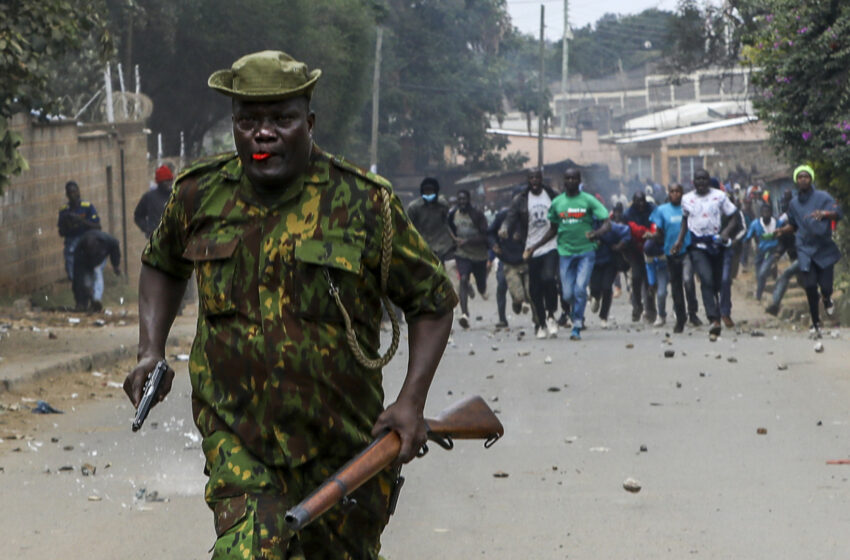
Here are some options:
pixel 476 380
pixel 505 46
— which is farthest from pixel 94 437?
pixel 505 46

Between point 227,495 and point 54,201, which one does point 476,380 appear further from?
point 54,201

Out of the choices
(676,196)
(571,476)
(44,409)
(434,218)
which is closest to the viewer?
(571,476)

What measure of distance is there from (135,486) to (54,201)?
14156 mm

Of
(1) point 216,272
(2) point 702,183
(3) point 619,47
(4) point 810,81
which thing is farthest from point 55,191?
(3) point 619,47

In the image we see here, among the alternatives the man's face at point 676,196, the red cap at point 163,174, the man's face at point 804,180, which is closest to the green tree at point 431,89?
the red cap at point 163,174

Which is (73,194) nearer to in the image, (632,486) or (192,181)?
(632,486)

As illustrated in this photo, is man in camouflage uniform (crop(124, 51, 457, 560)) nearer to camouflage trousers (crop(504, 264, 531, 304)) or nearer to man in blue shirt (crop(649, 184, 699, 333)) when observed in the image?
man in blue shirt (crop(649, 184, 699, 333))

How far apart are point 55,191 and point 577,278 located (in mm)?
8747

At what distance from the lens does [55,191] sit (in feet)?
68.9

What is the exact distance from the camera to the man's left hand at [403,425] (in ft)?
12.1

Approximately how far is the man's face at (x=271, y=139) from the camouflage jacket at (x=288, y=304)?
6cm

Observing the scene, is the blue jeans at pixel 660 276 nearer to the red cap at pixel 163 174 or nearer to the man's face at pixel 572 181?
the man's face at pixel 572 181

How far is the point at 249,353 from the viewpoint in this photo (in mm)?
3625

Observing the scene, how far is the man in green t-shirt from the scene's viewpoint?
15.1 m
